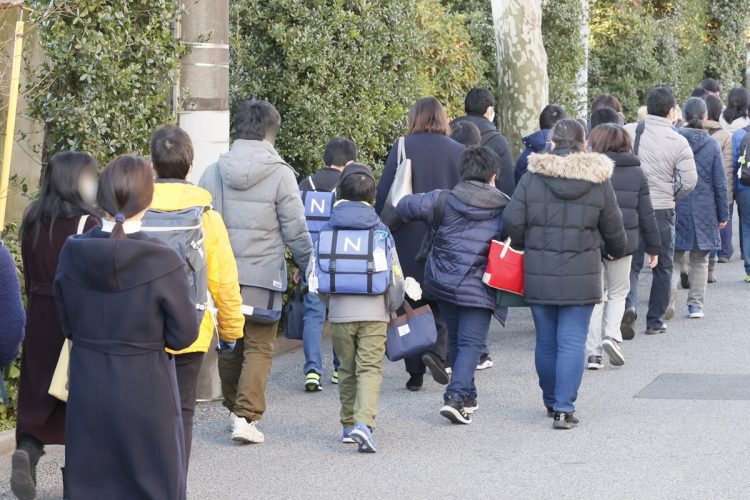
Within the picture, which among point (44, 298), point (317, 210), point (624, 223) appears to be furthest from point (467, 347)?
point (44, 298)

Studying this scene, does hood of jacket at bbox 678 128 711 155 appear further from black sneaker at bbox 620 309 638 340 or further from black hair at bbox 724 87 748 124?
black hair at bbox 724 87 748 124

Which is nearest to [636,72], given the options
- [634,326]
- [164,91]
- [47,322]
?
[634,326]

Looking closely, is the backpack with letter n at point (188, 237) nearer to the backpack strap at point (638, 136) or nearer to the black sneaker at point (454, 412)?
the black sneaker at point (454, 412)

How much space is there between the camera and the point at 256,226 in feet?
24.5

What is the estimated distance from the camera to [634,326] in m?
11.5

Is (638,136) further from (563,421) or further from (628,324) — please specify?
(563,421)

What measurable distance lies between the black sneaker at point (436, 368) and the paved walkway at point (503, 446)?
0.76 ft

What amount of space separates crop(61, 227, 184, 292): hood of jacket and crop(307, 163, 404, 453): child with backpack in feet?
8.19

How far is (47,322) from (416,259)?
305 cm

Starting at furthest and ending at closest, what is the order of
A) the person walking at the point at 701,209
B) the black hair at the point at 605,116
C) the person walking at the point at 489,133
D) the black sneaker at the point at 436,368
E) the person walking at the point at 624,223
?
the person walking at the point at 701,209
the black hair at the point at 605,116
the person walking at the point at 489,133
the person walking at the point at 624,223
the black sneaker at the point at 436,368

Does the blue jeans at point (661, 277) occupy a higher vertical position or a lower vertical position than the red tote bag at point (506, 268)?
lower

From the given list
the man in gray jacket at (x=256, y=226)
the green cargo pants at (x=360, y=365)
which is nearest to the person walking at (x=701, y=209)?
the green cargo pants at (x=360, y=365)

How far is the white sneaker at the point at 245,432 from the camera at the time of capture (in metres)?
7.54

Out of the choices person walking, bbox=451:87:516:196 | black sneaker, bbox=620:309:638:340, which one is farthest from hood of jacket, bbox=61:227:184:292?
black sneaker, bbox=620:309:638:340
